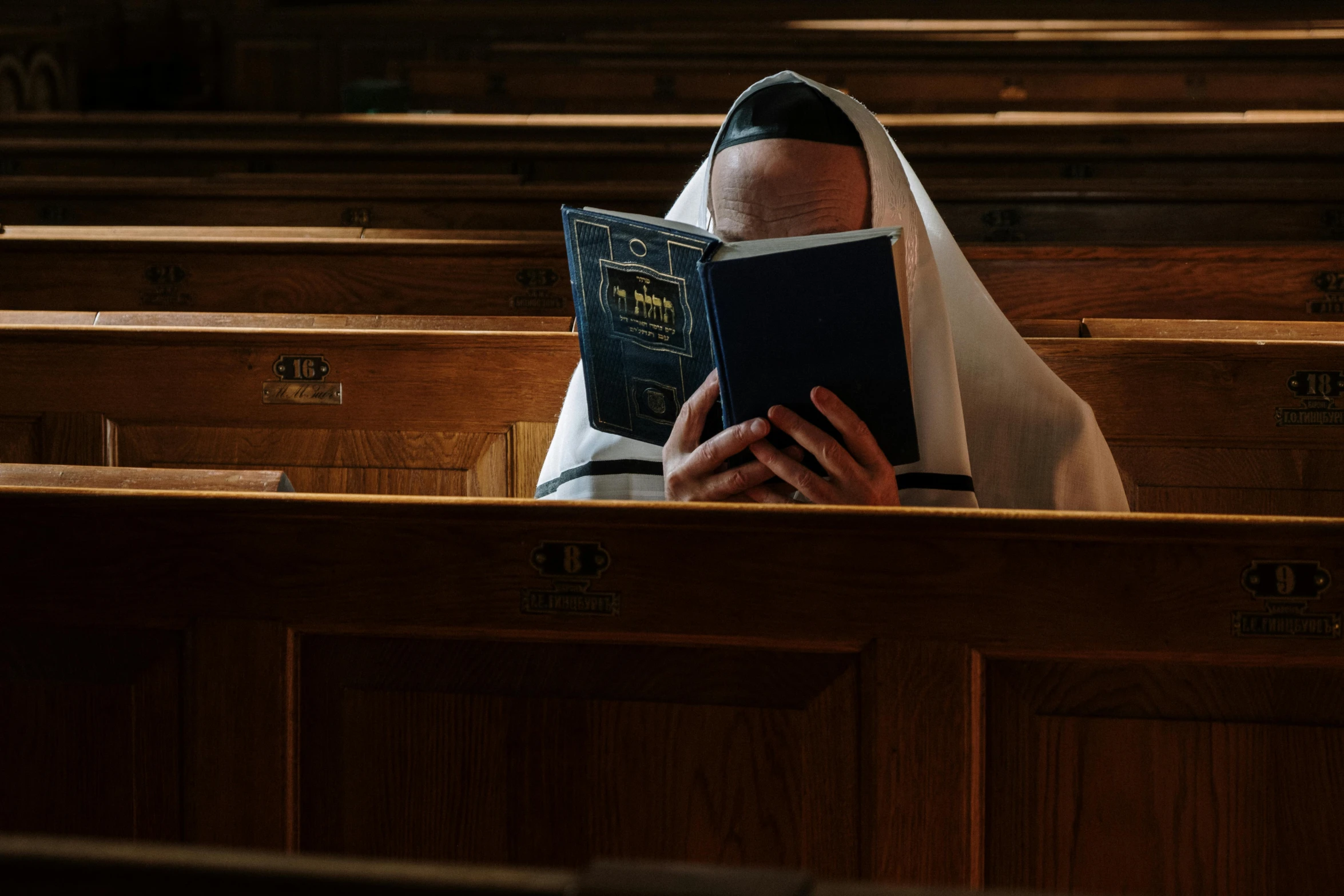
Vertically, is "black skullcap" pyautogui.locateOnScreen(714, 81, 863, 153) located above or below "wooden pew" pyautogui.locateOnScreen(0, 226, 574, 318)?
above

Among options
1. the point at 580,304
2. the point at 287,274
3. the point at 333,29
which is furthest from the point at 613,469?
the point at 333,29

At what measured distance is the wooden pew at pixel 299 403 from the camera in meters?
2.05

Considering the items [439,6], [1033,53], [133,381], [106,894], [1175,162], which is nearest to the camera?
[106,894]

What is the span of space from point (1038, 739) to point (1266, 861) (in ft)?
0.61

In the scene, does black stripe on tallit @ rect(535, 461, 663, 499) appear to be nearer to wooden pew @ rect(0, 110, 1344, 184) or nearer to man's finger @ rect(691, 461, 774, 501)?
man's finger @ rect(691, 461, 774, 501)

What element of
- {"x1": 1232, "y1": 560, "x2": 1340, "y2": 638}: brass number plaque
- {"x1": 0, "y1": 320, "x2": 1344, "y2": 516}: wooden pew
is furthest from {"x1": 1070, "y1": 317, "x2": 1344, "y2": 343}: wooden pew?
{"x1": 1232, "y1": 560, "x2": 1340, "y2": 638}: brass number plaque

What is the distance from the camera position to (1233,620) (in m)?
0.99

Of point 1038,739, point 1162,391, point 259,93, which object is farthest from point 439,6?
point 1038,739

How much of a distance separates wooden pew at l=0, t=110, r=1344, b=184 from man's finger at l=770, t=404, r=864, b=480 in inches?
91.2

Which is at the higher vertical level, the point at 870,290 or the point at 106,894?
the point at 870,290

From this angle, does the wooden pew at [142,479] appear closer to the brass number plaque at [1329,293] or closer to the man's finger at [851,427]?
the man's finger at [851,427]

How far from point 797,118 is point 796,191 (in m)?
0.10

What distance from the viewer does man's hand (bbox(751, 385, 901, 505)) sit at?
4.41ft

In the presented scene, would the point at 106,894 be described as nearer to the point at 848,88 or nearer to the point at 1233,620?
the point at 1233,620
